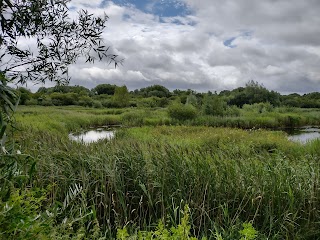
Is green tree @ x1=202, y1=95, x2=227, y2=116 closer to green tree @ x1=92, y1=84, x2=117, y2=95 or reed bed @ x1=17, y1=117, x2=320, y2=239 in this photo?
reed bed @ x1=17, y1=117, x2=320, y2=239

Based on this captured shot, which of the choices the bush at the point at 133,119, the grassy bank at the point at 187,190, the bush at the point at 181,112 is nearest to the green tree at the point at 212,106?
the bush at the point at 181,112

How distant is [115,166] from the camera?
14.6ft

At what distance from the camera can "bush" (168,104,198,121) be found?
78.5 ft

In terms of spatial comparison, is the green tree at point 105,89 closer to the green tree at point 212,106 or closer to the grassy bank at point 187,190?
the green tree at point 212,106

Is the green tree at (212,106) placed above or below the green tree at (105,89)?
below

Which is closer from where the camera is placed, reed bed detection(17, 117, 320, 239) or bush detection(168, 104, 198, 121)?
reed bed detection(17, 117, 320, 239)

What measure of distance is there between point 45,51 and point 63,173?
6.22ft

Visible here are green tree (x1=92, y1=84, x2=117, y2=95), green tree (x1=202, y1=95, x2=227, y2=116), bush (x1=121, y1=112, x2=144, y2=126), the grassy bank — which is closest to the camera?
the grassy bank

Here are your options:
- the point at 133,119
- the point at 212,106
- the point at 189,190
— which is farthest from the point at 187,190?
the point at 212,106

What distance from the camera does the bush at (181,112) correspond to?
2392 cm

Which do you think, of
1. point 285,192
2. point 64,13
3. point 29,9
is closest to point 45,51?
point 64,13

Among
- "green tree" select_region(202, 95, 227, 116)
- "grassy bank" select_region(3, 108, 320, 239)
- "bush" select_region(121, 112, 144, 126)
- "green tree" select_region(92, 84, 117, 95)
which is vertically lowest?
"grassy bank" select_region(3, 108, 320, 239)

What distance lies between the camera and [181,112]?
78.7ft

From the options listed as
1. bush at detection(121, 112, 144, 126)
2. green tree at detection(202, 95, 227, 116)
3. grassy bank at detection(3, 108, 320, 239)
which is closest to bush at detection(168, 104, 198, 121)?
green tree at detection(202, 95, 227, 116)
